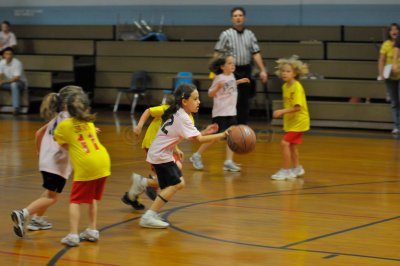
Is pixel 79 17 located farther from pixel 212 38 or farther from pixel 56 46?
pixel 212 38

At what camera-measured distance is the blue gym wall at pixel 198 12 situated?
57.6 ft

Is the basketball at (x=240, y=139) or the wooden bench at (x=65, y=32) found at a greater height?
the wooden bench at (x=65, y=32)

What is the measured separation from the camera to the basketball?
694 centimetres

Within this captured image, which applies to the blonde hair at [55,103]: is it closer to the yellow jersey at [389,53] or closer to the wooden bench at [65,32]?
the yellow jersey at [389,53]

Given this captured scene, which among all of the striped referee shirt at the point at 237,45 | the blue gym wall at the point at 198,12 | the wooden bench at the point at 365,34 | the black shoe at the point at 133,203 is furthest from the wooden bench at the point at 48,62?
the black shoe at the point at 133,203

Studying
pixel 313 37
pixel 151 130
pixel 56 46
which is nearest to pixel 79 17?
pixel 56 46

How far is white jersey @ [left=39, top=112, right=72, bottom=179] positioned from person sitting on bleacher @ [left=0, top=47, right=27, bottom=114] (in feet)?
38.7

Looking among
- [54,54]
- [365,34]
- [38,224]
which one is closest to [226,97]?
[38,224]

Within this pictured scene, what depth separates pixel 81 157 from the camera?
6.06 metres

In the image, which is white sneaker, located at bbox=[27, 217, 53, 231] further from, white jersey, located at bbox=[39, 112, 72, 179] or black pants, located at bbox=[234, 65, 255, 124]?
black pants, located at bbox=[234, 65, 255, 124]

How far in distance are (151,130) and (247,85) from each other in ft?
10.4

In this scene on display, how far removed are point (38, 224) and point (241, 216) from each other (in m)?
1.71

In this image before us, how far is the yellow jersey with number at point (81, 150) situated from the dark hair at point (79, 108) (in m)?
0.05

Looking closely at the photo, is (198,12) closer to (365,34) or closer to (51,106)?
(365,34)
